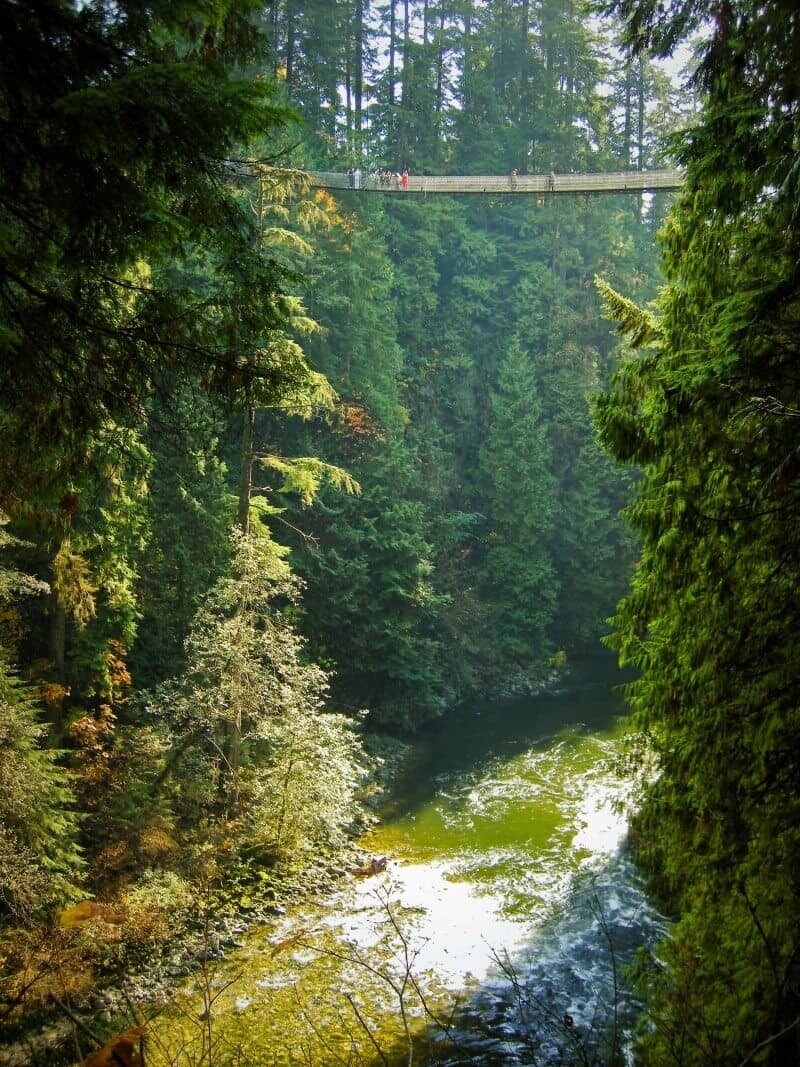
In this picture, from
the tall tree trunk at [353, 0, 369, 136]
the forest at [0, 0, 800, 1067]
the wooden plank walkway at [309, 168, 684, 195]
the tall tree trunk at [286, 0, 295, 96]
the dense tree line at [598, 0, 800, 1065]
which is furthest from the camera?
the tall tree trunk at [353, 0, 369, 136]

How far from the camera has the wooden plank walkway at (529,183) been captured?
56.6 ft

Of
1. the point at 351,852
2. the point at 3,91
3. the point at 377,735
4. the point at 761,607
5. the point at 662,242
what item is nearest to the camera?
the point at 3,91

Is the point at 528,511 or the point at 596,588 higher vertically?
the point at 528,511

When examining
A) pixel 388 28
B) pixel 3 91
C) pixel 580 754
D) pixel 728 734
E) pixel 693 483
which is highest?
pixel 388 28

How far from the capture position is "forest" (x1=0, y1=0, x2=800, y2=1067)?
3537mm

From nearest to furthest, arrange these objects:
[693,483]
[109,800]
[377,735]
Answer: [693,483]
[109,800]
[377,735]

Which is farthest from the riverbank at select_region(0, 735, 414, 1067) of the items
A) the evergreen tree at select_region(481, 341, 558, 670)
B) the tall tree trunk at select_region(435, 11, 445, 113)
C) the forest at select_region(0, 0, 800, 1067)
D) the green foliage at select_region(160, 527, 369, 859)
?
the tall tree trunk at select_region(435, 11, 445, 113)

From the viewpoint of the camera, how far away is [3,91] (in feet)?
9.80

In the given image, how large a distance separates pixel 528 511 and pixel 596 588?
3.24 meters

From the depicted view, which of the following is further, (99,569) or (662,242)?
(99,569)

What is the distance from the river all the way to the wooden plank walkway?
12072 millimetres

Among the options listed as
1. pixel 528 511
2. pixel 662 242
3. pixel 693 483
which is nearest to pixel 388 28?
pixel 528 511

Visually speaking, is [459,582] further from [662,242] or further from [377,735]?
[662,242]

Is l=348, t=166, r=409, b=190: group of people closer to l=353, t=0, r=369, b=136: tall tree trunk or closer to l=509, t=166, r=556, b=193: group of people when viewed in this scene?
l=509, t=166, r=556, b=193: group of people
